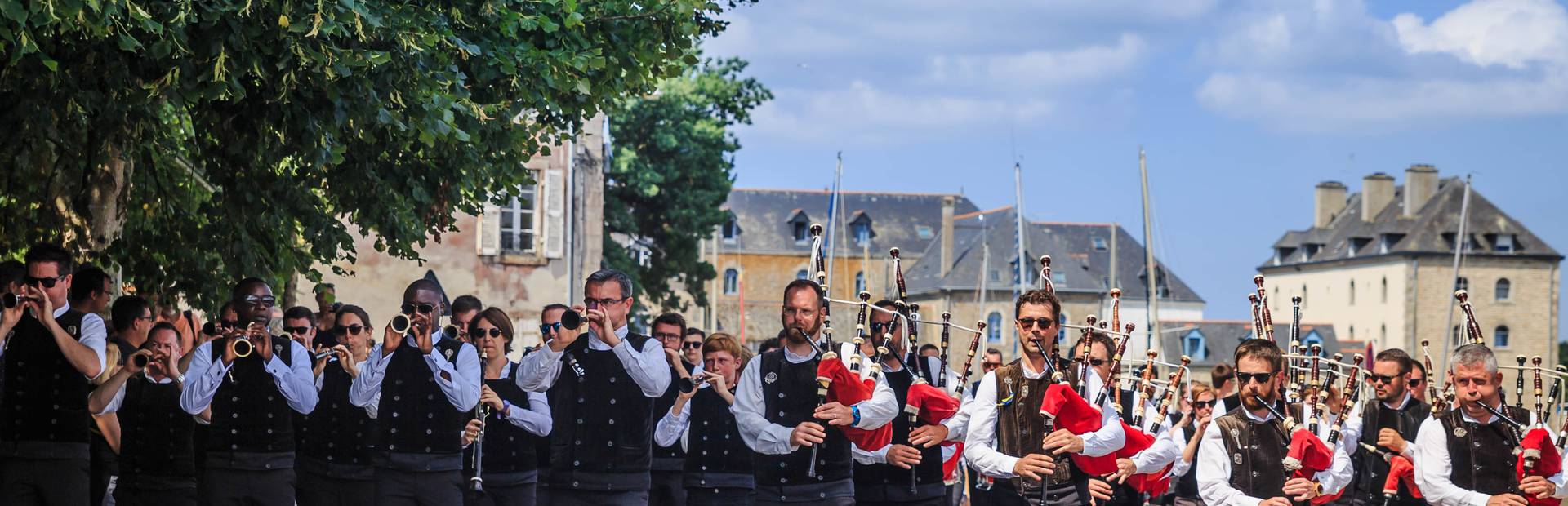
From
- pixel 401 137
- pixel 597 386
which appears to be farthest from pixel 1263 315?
pixel 401 137

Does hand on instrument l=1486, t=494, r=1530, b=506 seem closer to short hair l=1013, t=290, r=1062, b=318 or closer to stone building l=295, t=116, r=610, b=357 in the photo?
short hair l=1013, t=290, r=1062, b=318

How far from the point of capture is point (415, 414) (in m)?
10.9

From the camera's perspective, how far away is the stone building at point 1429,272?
333 ft

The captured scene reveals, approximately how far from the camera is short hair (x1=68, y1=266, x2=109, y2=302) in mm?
10992

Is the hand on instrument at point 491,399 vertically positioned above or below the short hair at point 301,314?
below

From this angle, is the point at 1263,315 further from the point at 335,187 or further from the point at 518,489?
the point at 335,187

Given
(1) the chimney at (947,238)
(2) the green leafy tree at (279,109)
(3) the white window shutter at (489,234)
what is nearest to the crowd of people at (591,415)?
(2) the green leafy tree at (279,109)

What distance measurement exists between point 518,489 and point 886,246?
3734 inches

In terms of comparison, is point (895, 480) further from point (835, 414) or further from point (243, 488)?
point (243, 488)

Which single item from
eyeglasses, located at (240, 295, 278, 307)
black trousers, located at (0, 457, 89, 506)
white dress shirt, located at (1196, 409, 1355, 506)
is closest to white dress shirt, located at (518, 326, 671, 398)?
eyeglasses, located at (240, 295, 278, 307)

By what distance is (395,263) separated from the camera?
120 ft

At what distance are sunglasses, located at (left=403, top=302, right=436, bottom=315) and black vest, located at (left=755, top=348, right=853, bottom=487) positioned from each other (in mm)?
1767

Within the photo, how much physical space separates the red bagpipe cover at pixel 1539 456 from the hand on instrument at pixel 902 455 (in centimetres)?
345

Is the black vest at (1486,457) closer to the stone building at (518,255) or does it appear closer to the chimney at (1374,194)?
the stone building at (518,255)
